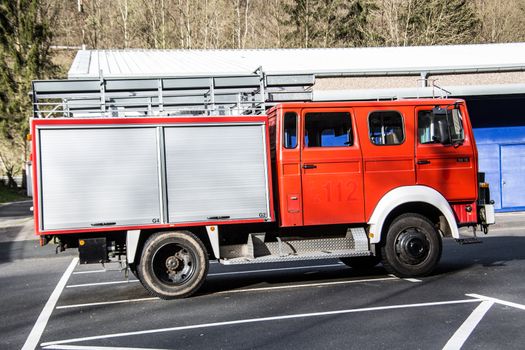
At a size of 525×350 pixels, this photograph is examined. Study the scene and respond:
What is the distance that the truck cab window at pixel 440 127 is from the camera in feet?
33.6

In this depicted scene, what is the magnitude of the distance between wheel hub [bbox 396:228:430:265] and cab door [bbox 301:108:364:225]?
702mm

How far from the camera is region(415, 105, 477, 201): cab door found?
1012 centimetres

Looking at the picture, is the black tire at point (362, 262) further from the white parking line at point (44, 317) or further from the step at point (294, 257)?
the white parking line at point (44, 317)

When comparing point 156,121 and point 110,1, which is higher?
point 110,1

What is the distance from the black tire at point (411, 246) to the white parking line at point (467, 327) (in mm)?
1780

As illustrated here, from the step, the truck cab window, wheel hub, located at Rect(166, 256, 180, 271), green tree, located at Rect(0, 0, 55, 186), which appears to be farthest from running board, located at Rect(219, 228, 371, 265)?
green tree, located at Rect(0, 0, 55, 186)

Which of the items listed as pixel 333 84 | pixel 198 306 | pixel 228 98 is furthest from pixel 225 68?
pixel 198 306

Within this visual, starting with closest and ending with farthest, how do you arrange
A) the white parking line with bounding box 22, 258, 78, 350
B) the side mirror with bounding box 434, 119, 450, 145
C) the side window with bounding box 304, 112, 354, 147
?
the white parking line with bounding box 22, 258, 78, 350
the side window with bounding box 304, 112, 354, 147
the side mirror with bounding box 434, 119, 450, 145

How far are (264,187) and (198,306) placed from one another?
196 centimetres

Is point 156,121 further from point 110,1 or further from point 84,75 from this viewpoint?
point 110,1

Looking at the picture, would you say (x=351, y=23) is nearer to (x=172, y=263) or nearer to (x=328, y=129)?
(x=328, y=129)

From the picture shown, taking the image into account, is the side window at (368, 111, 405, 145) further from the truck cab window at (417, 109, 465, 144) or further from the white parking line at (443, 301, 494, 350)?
the white parking line at (443, 301, 494, 350)

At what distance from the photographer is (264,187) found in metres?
9.65

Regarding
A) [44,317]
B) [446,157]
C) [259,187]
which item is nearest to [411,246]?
[446,157]
